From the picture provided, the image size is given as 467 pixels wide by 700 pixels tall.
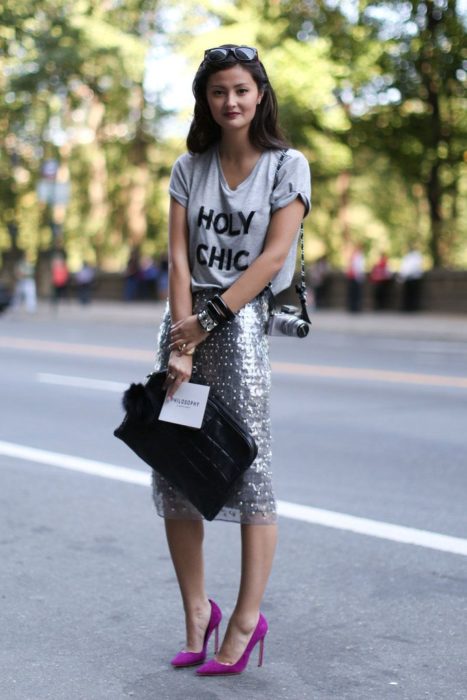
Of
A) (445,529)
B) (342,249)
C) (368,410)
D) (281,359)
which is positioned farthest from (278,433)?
(342,249)

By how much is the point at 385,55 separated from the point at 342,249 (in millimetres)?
18505

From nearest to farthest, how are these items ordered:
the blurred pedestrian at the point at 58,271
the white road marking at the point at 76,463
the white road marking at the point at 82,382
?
the white road marking at the point at 76,463 → the white road marking at the point at 82,382 → the blurred pedestrian at the point at 58,271

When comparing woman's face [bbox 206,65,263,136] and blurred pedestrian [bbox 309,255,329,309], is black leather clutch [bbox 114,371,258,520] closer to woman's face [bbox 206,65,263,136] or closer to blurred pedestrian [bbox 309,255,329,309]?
woman's face [bbox 206,65,263,136]

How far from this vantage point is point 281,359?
54.2 ft

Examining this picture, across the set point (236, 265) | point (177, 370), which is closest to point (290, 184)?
point (236, 265)

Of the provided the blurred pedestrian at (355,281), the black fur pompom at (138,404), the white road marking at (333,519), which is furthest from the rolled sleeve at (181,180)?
the blurred pedestrian at (355,281)

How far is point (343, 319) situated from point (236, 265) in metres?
23.1

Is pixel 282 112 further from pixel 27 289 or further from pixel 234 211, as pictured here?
pixel 234 211

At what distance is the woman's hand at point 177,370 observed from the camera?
143 inches

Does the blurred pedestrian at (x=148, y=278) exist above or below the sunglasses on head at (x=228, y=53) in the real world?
below

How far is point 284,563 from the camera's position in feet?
17.3

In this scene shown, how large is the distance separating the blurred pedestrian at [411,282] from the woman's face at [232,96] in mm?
25615

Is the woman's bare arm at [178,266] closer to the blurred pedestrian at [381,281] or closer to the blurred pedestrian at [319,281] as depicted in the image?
the blurred pedestrian at [381,281]

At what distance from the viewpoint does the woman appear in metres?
3.65
